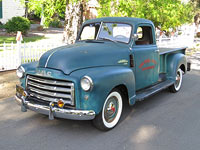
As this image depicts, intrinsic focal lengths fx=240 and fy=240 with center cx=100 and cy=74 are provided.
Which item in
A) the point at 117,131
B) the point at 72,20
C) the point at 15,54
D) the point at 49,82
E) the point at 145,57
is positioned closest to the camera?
the point at 49,82

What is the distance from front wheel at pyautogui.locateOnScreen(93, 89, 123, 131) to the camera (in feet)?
12.6

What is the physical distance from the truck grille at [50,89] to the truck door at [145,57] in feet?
5.36

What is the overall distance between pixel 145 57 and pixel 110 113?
154 cm

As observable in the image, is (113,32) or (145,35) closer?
(113,32)

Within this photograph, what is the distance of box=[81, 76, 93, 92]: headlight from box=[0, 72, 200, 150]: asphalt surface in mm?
845

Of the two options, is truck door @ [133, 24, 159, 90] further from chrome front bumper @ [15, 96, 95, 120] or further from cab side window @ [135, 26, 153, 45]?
chrome front bumper @ [15, 96, 95, 120]

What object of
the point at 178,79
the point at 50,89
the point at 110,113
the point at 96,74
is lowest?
the point at 110,113

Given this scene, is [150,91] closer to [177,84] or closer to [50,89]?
[177,84]

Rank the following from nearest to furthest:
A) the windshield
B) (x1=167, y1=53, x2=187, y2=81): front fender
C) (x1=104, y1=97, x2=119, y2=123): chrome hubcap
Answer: (x1=104, y1=97, x2=119, y2=123): chrome hubcap < the windshield < (x1=167, y1=53, x2=187, y2=81): front fender

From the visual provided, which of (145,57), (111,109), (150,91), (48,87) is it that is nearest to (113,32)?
(145,57)

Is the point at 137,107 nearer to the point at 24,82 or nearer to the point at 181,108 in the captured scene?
the point at 181,108

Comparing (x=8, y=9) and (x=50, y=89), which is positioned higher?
(x=8, y=9)

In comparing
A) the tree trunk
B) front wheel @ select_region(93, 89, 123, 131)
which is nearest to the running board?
front wheel @ select_region(93, 89, 123, 131)

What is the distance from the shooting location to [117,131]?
159 inches
